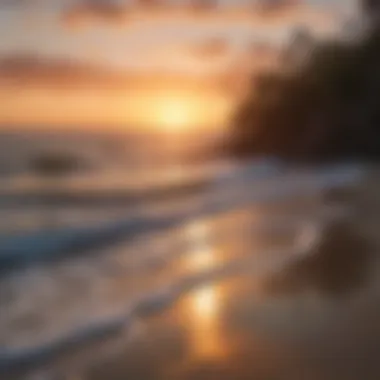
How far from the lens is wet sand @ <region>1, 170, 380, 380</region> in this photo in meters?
0.95

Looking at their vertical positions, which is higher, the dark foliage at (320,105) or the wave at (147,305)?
the dark foliage at (320,105)

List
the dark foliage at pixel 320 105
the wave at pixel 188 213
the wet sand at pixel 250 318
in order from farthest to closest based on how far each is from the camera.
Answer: the dark foliage at pixel 320 105 < the wave at pixel 188 213 < the wet sand at pixel 250 318

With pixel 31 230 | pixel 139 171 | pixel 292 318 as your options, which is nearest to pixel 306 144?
pixel 139 171

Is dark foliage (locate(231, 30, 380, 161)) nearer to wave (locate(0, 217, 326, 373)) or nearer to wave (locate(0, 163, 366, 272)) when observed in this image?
wave (locate(0, 163, 366, 272))

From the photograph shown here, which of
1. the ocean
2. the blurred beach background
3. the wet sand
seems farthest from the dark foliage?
the wet sand

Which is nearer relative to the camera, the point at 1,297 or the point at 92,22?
the point at 1,297

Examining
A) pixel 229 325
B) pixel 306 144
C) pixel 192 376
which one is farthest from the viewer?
pixel 306 144

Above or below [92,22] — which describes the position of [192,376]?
below

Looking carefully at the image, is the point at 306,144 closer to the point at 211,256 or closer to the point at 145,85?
the point at 145,85

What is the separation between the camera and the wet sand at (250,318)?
95 centimetres

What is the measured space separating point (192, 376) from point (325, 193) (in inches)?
46.2

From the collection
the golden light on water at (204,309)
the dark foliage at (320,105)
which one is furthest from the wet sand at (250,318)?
the dark foliage at (320,105)

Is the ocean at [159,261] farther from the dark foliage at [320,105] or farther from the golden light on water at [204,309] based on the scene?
the dark foliage at [320,105]

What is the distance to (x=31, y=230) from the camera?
5.38 ft
